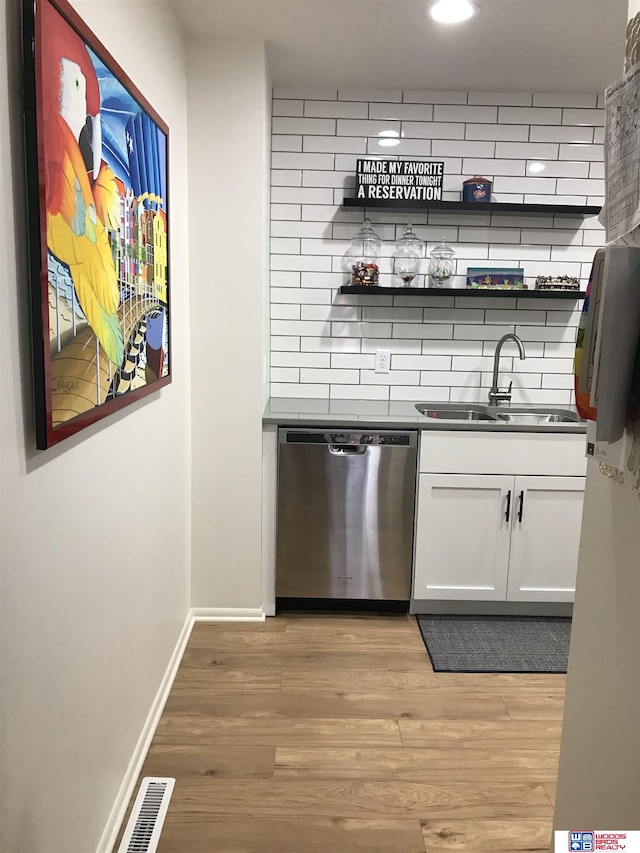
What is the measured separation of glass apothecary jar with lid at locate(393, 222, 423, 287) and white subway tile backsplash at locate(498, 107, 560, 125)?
70 centimetres

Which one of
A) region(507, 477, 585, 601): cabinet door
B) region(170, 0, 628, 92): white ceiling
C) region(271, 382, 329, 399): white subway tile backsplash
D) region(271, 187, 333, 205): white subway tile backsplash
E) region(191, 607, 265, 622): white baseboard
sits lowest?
region(191, 607, 265, 622): white baseboard

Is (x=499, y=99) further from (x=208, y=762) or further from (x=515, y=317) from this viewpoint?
(x=208, y=762)

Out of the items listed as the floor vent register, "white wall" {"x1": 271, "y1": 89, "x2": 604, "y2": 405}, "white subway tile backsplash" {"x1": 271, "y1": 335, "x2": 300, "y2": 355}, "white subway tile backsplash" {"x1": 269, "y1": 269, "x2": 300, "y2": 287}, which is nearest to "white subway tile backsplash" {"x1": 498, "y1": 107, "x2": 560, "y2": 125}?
"white wall" {"x1": 271, "y1": 89, "x2": 604, "y2": 405}

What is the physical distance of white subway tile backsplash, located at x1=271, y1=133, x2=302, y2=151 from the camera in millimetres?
3088

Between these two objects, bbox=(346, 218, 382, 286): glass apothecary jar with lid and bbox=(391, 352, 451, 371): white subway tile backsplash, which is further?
bbox=(391, 352, 451, 371): white subway tile backsplash

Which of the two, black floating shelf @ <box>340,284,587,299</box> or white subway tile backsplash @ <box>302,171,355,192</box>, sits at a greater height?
white subway tile backsplash @ <box>302,171,355,192</box>

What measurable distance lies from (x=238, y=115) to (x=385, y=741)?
7.84 ft

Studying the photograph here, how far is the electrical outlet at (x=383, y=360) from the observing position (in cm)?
325

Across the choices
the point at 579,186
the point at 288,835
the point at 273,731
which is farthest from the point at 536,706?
Answer: the point at 579,186

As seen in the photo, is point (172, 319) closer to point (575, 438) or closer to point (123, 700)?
point (123, 700)

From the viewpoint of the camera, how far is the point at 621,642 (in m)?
1.08

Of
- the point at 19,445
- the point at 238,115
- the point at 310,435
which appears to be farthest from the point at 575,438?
the point at 19,445

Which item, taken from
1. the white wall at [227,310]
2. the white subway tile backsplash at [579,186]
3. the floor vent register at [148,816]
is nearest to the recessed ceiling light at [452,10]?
the white wall at [227,310]

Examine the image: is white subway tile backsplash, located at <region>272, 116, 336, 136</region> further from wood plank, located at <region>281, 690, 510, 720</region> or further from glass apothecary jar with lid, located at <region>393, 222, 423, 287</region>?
wood plank, located at <region>281, 690, 510, 720</region>
